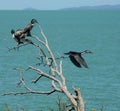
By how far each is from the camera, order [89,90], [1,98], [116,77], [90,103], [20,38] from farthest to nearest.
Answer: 1. [116,77]
2. [89,90]
3. [1,98]
4. [90,103]
5. [20,38]

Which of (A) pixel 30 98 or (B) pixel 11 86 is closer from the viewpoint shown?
(A) pixel 30 98

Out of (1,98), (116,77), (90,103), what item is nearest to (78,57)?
(90,103)

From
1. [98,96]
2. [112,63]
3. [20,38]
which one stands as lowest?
[112,63]

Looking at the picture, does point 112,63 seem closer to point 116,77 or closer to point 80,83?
point 116,77

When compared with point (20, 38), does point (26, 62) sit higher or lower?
lower

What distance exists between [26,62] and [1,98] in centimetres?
1897

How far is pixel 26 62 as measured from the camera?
47.2 meters

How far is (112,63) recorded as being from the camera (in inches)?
1834

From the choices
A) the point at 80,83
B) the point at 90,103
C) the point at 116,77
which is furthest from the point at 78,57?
the point at 116,77

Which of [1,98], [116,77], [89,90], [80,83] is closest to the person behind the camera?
[1,98]

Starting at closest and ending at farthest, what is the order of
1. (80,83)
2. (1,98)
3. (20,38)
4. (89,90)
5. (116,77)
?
1. (20,38)
2. (1,98)
3. (89,90)
4. (80,83)
5. (116,77)

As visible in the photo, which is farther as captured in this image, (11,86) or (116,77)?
(116,77)

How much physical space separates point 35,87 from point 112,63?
15.5 meters

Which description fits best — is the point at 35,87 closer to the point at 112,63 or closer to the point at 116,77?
the point at 116,77
